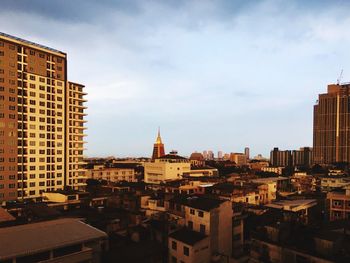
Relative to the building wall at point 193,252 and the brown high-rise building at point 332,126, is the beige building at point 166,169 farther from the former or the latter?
the brown high-rise building at point 332,126

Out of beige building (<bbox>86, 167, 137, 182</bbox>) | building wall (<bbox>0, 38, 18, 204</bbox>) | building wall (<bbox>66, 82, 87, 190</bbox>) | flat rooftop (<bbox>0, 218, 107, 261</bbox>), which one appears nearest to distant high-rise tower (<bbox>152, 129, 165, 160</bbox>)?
beige building (<bbox>86, 167, 137, 182</bbox>)

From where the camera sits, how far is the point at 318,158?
18738 centimetres

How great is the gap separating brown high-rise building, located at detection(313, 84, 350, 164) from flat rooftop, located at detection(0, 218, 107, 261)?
186m

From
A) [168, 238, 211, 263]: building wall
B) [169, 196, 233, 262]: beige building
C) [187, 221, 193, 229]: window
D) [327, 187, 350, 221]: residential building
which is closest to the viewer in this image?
[168, 238, 211, 263]: building wall

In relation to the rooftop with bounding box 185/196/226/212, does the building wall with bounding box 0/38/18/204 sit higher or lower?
higher

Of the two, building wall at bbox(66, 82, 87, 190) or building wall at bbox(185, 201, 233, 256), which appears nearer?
building wall at bbox(185, 201, 233, 256)

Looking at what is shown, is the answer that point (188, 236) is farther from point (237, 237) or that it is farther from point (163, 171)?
point (163, 171)

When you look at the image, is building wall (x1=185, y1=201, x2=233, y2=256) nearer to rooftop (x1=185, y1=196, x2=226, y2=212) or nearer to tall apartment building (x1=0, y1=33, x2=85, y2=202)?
rooftop (x1=185, y1=196, x2=226, y2=212)

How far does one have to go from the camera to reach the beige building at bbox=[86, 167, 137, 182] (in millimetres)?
108562

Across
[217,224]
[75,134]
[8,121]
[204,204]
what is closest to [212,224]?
[217,224]

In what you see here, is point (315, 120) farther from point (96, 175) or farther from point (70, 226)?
point (70, 226)

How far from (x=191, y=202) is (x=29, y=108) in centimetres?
4594

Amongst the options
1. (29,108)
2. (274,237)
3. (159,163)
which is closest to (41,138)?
(29,108)

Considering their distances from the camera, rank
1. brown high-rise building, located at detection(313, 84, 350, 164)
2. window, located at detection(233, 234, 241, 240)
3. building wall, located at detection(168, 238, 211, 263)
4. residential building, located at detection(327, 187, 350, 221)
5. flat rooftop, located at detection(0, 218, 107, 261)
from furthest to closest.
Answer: brown high-rise building, located at detection(313, 84, 350, 164), residential building, located at detection(327, 187, 350, 221), window, located at detection(233, 234, 241, 240), building wall, located at detection(168, 238, 211, 263), flat rooftop, located at detection(0, 218, 107, 261)
